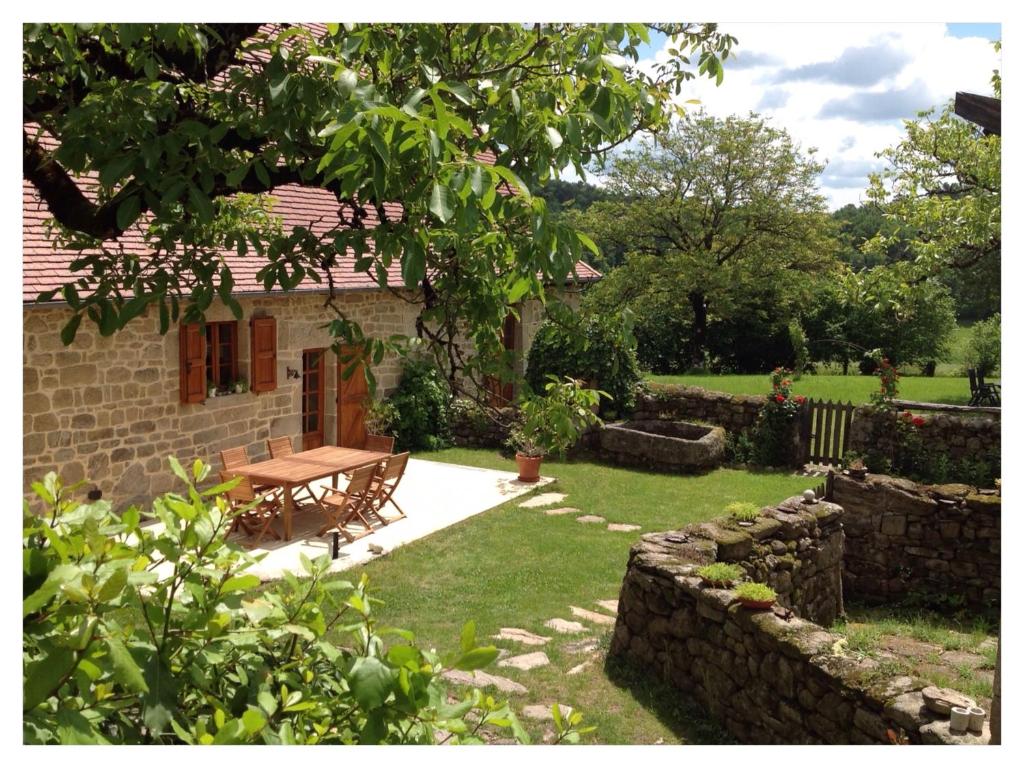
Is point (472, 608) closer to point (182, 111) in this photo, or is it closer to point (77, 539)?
point (182, 111)

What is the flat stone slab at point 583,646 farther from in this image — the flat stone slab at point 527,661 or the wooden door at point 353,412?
the wooden door at point 353,412

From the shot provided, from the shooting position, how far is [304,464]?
10039 millimetres

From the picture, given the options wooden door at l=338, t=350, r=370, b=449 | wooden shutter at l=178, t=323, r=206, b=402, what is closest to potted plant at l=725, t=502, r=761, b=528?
wooden shutter at l=178, t=323, r=206, b=402

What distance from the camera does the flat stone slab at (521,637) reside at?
271 inches

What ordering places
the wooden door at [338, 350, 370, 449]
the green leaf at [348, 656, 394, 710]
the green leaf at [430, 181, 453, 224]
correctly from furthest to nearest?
1. the wooden door at [338, 350, 370, 449]
2. the green leaf at [430, 181, 453, 224]
3. the green leaf at [348, 656, 394, 710]

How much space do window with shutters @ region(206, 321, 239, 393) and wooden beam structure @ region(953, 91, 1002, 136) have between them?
9366 millimetres

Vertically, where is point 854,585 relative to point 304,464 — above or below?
below

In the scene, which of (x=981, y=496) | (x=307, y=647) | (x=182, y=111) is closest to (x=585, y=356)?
(x=981, y=496)

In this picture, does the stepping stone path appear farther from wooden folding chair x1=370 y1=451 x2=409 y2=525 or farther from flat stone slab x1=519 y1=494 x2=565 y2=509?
wooden folding chair x1=370 y1=451 x2=409 y2=525

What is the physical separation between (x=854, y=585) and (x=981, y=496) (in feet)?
4.92

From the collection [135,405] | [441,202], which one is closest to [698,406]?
[135,405]

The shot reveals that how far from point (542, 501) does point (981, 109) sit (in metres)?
8.82

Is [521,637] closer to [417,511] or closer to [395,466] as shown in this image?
[395,466]

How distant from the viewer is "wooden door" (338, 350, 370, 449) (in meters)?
13.6
